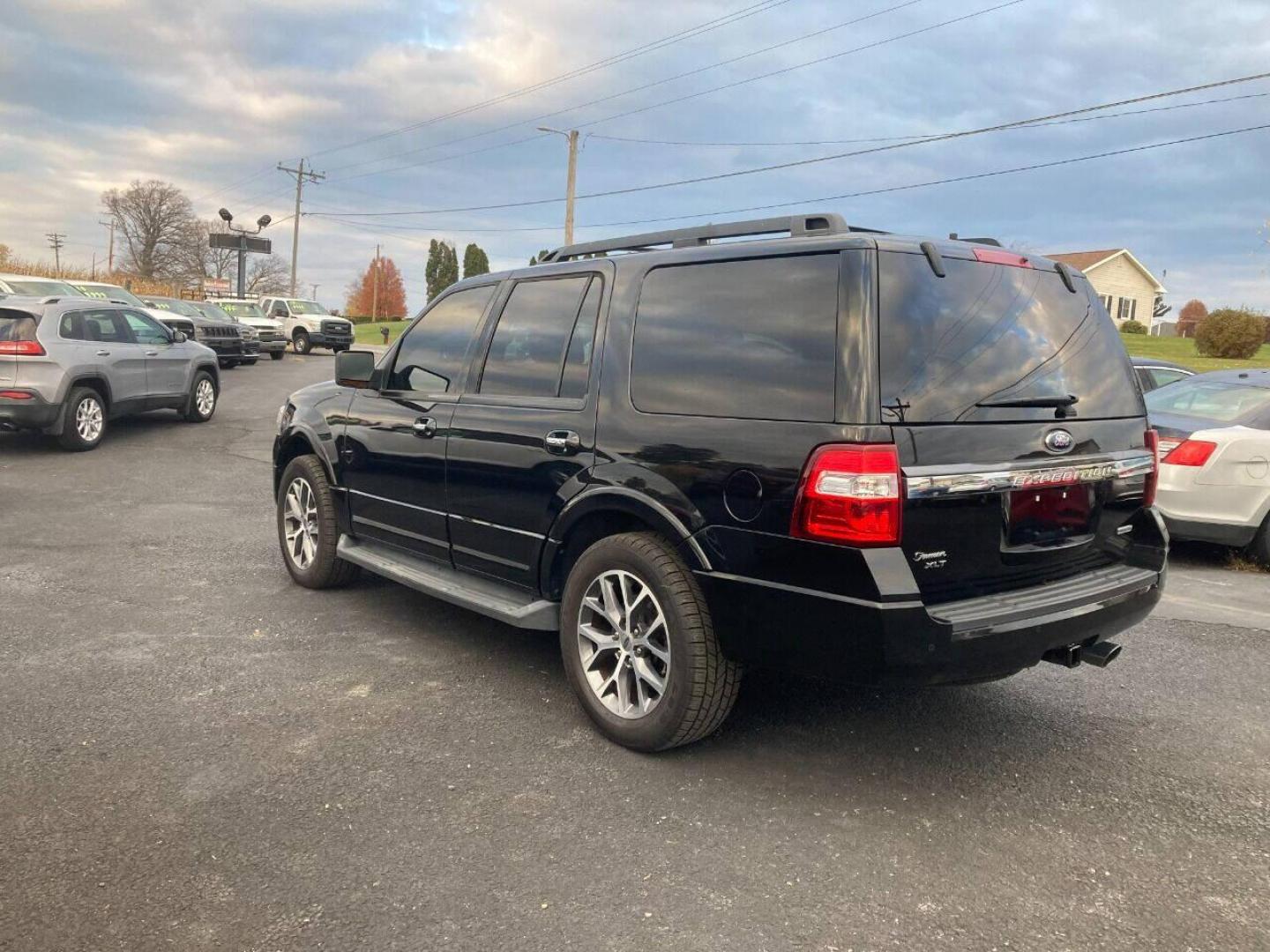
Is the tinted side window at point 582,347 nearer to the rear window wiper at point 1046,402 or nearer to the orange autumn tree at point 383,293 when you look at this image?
the rear window wiper at point 1046,402

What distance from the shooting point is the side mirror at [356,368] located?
515cm

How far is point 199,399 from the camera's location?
13758 mm

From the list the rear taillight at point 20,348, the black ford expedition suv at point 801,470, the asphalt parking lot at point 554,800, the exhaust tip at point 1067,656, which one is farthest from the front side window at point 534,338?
the rear taillight at point 20,348

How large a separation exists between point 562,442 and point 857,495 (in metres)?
1.37

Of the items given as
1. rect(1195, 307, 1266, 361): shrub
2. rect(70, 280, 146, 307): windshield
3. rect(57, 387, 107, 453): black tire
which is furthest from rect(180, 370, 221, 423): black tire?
rect(1195, 307, 1266, 361): shrub

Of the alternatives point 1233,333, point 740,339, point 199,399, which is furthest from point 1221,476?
point 1233,333

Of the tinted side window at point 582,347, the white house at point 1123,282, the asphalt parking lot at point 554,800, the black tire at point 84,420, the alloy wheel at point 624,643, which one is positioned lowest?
the asphalt parking lot at point 554,800

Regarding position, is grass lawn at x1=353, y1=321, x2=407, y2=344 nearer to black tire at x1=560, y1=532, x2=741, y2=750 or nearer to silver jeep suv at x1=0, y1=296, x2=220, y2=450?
silver jeep suv at x1=0, y1=296, x2=220, y2=450

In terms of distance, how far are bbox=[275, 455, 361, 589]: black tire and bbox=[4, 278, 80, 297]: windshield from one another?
15.2 meters

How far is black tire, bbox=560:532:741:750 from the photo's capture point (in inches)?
130

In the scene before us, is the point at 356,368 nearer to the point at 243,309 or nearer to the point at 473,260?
the point at 243,309

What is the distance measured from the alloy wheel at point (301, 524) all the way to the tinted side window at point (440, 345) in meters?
1.05

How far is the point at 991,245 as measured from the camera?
367 centimetres

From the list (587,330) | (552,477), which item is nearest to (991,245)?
(587,330)
